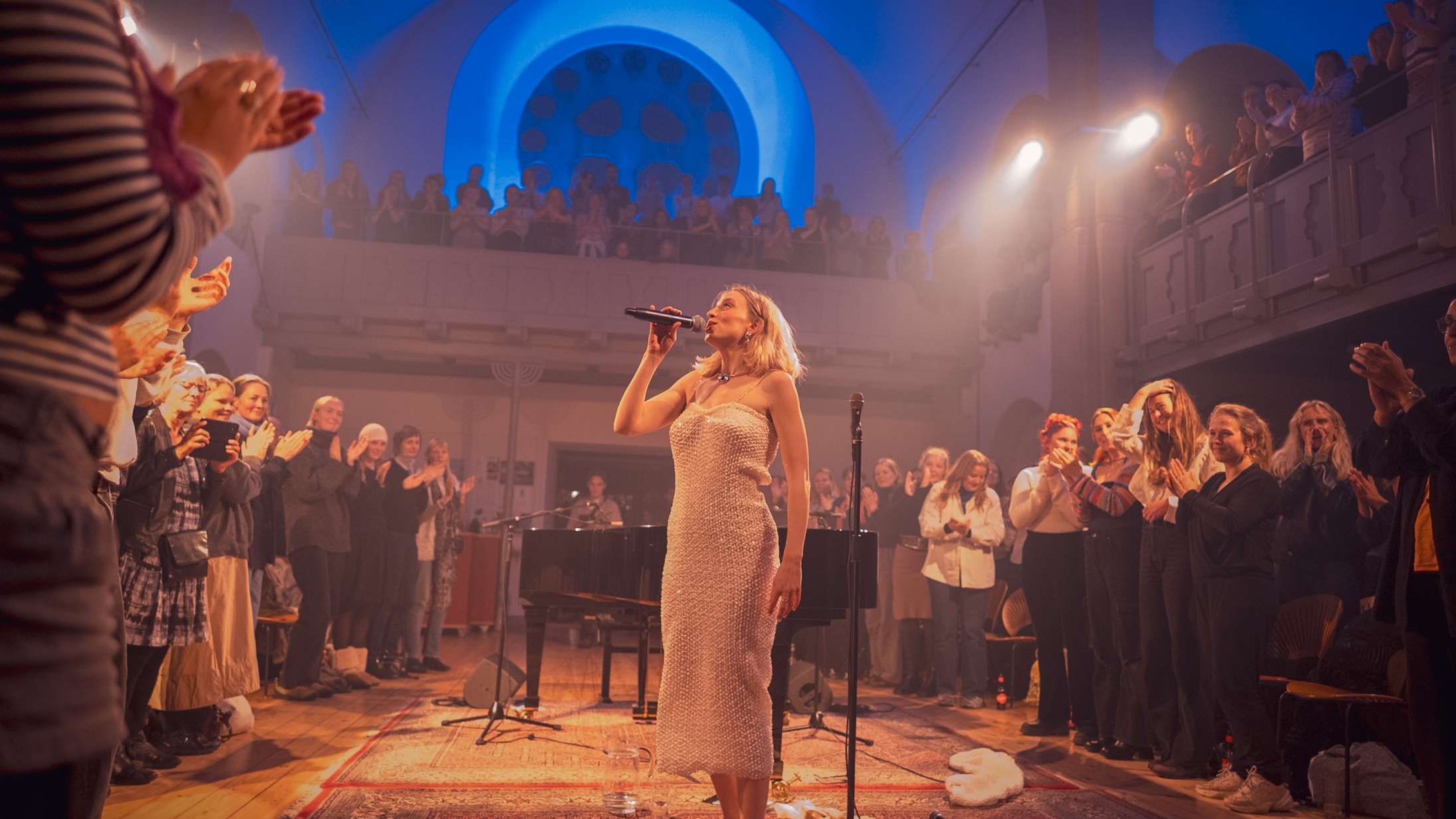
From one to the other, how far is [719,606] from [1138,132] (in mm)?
9469

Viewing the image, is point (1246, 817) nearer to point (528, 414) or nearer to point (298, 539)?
point (298, 539)

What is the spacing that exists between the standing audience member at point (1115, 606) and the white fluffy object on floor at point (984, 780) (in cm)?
97

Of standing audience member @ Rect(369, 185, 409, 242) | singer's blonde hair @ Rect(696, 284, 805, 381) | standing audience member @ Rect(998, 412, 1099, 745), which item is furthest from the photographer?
standing audience member @ Rect(369, 185, 409, 242)

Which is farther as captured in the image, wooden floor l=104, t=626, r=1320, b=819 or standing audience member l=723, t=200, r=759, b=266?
standing audience member l=723, t=200, r=759, b=266

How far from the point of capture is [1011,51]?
12.6 meters

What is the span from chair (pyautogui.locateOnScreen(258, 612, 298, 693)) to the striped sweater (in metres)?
5.82

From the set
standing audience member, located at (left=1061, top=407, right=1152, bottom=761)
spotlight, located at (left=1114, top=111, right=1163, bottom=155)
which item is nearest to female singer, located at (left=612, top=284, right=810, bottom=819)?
standing audience member, located at (left=1061, top=407, right=1152, bottom=761)

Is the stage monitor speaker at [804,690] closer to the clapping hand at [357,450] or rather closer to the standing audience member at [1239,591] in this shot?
the standing audience member at [1239,591]

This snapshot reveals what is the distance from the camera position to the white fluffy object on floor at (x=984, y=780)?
150 inches

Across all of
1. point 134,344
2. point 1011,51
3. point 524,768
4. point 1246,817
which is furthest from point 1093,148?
point 134,344

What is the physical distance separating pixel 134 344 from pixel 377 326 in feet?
36.8

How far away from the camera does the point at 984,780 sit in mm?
3924

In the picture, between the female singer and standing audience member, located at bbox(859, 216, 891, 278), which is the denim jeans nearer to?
the female singer

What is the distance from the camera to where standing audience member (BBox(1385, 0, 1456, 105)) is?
6438 millimetres
